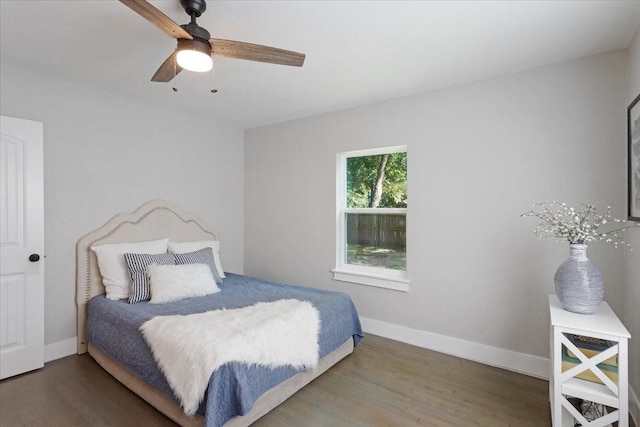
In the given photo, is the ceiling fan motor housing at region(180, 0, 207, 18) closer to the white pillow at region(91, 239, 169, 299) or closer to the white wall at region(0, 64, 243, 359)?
the white wall at region(0, 64, 243, 359)

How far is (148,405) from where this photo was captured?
6.92 feet

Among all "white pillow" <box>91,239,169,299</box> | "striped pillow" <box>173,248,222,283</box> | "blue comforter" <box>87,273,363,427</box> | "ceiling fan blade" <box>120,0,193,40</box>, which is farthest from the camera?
"striped pillow" <box>173,248,222,283</box>

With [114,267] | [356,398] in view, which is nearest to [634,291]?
[356,398]

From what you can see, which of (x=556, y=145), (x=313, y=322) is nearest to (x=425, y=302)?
(x=313, y=322)

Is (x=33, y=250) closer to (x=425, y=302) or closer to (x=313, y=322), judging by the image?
(x=313, y=322)


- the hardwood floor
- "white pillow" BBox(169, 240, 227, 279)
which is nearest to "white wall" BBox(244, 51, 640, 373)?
the hardwood floor

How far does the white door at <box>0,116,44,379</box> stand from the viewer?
243 cm

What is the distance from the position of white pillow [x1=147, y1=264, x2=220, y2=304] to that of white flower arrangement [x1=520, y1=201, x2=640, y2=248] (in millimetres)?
2780

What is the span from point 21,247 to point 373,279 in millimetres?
3078

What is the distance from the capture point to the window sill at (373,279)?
3.16 meters

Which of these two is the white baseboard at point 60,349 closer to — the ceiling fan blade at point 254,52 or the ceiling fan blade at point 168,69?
the ceiling fan blade at point 168,69

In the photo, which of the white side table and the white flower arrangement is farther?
the white flower arrangement

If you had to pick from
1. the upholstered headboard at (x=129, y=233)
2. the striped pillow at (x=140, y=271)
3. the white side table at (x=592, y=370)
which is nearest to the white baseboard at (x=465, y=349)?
the white side table at (x=592, y=370)

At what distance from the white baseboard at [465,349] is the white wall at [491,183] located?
4cm
